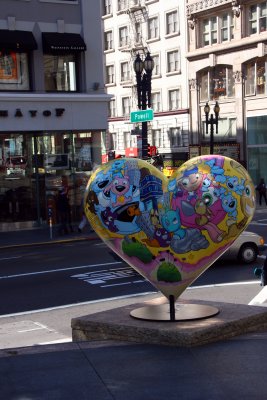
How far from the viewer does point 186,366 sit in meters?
6.27

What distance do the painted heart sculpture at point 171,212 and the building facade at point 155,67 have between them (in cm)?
4479

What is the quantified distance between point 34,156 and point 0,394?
2178 centimetres

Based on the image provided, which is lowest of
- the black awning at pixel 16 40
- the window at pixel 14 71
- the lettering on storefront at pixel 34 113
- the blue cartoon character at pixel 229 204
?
the blue cartoon character at pixel 229 204

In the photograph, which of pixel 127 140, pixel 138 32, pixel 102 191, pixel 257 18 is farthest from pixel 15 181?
pixel 127 140

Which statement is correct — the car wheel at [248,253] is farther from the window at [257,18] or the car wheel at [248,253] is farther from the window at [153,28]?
the window at [153,28]

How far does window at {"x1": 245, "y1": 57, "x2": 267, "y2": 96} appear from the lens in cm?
4500

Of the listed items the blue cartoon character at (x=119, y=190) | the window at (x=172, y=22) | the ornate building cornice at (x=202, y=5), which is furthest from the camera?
the window at (x=172, y=22)

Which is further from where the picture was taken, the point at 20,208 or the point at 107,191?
the point at 20,208

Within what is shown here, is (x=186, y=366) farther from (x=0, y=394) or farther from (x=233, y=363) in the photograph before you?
(x=0, y=394)

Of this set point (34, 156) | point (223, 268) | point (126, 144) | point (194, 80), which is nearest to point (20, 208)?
point (34, 156)

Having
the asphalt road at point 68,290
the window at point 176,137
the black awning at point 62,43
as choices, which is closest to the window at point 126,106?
the window at point 176,137

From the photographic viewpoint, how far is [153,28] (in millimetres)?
53625

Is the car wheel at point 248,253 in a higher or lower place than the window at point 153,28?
lower

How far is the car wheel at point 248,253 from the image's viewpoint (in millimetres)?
16578
